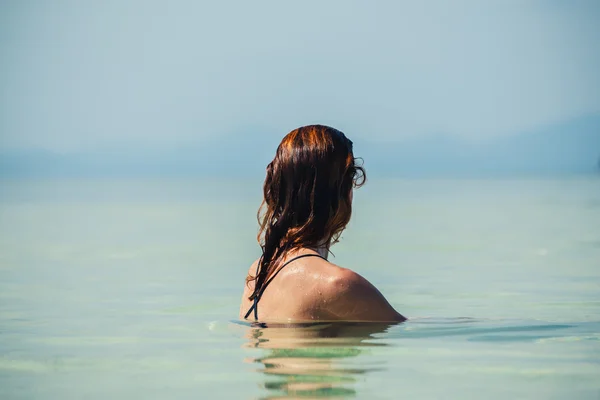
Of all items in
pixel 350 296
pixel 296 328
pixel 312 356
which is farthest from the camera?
pixel 296 328

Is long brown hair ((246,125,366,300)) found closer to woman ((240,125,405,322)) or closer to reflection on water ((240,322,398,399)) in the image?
woman ((240,125,405,322))

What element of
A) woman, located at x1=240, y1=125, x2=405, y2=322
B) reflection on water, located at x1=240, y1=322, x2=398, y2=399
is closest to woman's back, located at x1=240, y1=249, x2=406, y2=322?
woman, located at x1=240, y1=125, x2=405, y2=322

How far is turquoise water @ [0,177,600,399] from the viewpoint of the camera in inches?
186

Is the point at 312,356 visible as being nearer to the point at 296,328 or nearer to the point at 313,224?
the point at 296,328

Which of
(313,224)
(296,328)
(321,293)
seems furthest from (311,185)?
(296,328)

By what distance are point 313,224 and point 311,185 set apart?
18cm

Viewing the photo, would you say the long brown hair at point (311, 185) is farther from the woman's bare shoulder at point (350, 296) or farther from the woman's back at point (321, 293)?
the woman's bare shoulder at point (350, 296)

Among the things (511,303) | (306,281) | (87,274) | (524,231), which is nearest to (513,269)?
(511,303)

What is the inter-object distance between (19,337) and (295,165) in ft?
8.42

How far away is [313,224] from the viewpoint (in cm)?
493

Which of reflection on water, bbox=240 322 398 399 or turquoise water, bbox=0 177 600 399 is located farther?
turquoise water, bbox=0 177 600 399

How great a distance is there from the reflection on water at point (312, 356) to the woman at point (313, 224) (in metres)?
0.17

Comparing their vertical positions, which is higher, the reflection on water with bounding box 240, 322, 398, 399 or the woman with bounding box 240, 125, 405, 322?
the woman with bounding box 240, 125, 405, 322

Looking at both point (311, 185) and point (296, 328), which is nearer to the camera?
point (311, 185)
